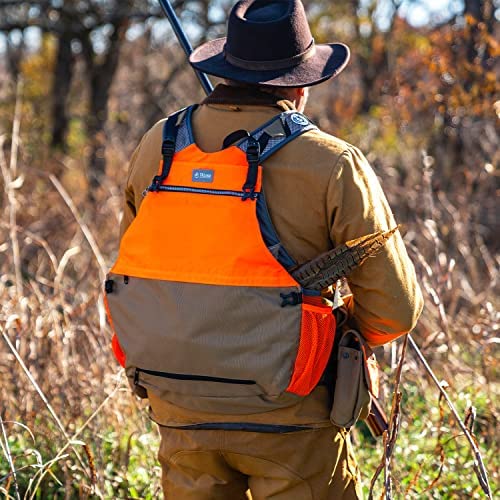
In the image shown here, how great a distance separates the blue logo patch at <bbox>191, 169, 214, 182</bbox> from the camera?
2.37m

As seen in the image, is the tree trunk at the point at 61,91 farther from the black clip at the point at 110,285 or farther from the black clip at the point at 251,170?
the black clip at the point at 251,170

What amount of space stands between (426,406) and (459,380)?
27.6 inches

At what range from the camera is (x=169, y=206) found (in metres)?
2.42

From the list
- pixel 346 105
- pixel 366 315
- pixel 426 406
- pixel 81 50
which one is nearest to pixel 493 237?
pixel 346 105

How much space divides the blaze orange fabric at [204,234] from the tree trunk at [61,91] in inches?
370

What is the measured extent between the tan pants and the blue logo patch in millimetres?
702

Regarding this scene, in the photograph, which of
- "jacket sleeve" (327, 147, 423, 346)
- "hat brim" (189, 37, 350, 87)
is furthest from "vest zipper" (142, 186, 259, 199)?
"hat brim" (189, 37, 350, 87)

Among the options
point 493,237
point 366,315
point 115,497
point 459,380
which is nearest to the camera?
point 366,315

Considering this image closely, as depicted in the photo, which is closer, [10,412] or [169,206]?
[169,206]

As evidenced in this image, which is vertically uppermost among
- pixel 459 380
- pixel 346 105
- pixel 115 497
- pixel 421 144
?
pixel 115 497

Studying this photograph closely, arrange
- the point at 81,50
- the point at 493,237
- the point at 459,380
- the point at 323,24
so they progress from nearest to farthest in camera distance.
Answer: the point at 459,380 → the point at 493,237 → the point at 81,50 → the point at 323,24

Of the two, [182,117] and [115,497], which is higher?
[182,117]

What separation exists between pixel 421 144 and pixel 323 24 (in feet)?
14.1

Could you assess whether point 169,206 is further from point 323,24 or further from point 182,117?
point 323,24
